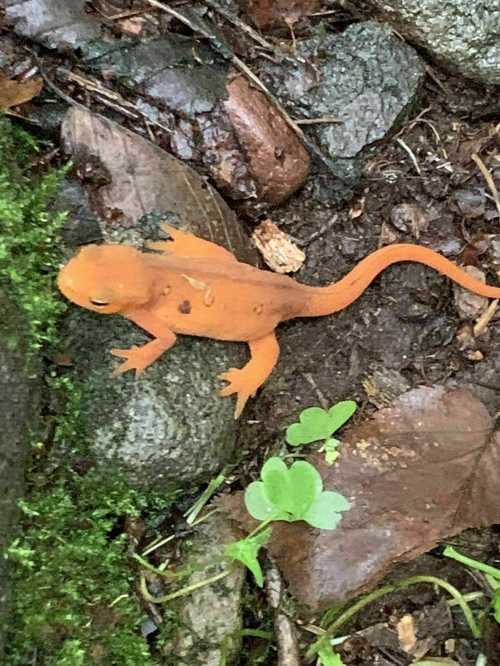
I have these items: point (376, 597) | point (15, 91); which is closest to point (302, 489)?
point (376, 597)

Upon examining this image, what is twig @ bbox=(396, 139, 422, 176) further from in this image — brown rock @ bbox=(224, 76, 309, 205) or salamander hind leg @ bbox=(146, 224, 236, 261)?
salamander hind leg @ bbox=(146, 224, 236, 261)

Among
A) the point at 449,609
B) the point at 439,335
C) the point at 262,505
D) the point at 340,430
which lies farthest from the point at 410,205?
the point at 449,609

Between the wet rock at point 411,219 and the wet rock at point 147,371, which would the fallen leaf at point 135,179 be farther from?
the wet rock at point 411,219

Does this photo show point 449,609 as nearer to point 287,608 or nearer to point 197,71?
point 287,608

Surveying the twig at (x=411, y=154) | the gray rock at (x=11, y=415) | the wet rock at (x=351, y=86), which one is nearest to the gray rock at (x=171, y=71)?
the wet rock at (x=351, y=86)

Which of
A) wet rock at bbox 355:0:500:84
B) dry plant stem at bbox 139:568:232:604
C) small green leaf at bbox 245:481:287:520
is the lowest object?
dry plant stem at bbox 139:568:232:604

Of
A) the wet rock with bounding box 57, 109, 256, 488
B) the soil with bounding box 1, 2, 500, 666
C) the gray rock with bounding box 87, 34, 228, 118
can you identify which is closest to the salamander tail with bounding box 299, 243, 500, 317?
the soil with bounding box 1, 2, 500, 666

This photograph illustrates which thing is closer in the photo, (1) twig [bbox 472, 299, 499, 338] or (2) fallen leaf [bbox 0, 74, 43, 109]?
(2) fallen leaf [bbox 0, 74, 43, 109]

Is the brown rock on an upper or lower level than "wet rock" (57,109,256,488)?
upper
